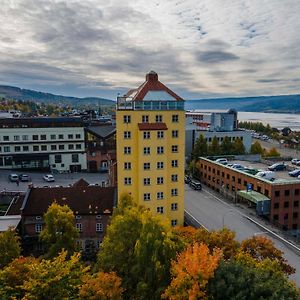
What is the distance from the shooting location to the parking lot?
72625mm

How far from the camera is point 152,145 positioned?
4456cm

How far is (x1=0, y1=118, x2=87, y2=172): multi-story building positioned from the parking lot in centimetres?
372

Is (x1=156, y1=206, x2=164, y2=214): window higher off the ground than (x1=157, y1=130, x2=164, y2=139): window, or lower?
lower

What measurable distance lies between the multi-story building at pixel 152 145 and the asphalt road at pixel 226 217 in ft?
25.4

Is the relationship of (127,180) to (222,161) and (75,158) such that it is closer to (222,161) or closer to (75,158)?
(222,161)

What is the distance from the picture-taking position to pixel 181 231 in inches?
1394

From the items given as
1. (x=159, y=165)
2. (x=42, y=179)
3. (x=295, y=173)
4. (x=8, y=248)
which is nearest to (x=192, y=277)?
(x=8, y=248)

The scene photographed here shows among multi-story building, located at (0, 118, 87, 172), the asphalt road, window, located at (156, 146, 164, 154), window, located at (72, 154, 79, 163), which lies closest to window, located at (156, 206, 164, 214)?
the asphalt road

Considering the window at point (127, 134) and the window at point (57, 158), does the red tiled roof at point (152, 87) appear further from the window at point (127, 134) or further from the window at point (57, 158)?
the window at point (57, 158)

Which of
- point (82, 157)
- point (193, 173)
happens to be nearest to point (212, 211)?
point (193, 173)

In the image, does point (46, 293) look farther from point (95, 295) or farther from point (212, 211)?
point (212, 211)

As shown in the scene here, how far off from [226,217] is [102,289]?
1285 inches

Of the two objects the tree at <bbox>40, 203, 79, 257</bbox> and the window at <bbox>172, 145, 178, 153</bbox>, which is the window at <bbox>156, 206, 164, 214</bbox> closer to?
the window at <bbox>172, 145, 178, 153</bbox>

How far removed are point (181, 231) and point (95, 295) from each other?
1475 centimetres
